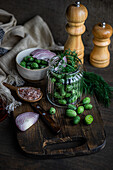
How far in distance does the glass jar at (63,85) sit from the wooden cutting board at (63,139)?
0.08 metres

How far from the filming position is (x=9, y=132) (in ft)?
3.05

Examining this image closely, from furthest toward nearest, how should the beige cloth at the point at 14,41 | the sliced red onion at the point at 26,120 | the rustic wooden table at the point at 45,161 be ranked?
the beige cloth at the point at 14,41 < the sliced red onion at the point at 26,120 < the rustic wooden table at the point at 45,161

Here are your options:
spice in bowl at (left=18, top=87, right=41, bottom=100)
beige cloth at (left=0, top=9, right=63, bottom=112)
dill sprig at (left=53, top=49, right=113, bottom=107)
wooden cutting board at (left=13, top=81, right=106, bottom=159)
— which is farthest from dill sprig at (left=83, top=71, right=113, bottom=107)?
beige cloth at (left=0, top=9, right=63, bottom=112)

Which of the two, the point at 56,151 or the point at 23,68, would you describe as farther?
the point at 23,68

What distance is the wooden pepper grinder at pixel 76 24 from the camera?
1.11 metres

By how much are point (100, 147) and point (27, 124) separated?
0.30m

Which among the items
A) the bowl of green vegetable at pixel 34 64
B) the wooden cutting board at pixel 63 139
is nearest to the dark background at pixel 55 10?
the bowl of green vegetable at pixel 34 64

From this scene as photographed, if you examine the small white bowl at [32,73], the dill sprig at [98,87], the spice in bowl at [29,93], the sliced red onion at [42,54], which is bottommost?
the dill sprig at [98,87]

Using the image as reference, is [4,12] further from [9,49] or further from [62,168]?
[62,168]

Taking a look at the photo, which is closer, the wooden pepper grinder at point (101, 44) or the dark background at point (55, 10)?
the wooden pepper grinder at point (101, 44)

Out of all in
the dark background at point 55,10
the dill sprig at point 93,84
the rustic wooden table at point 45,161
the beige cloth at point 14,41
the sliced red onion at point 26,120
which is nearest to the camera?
the rustic wooden table at point 45,161

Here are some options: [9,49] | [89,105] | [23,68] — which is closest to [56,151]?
[89,105]

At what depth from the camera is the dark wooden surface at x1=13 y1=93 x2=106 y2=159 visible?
0.84 meters

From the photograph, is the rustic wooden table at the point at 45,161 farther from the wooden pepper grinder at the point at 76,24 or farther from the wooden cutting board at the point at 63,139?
the wooden pepper grinder at the point at 76,24
